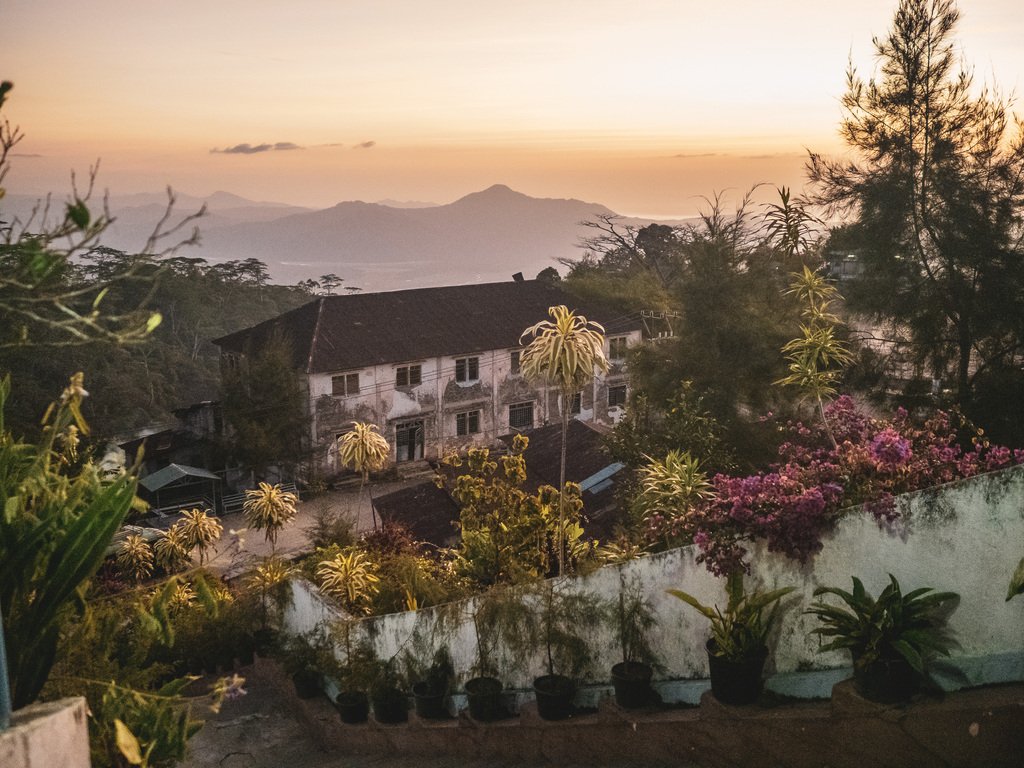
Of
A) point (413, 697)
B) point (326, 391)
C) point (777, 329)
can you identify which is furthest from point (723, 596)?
point (326, 391)

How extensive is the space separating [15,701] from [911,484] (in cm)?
414

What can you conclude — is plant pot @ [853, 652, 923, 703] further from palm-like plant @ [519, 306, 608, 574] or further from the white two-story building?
the white two-story building

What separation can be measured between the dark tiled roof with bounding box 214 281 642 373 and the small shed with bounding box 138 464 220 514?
394 centimetres

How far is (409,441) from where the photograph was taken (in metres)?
22.8

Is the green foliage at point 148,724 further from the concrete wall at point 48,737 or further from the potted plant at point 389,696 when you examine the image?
the potted plant at point 389,696

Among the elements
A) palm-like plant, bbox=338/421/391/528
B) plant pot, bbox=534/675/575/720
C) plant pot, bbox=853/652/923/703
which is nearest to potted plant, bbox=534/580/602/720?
plant pot, bbox=534/675/575/720

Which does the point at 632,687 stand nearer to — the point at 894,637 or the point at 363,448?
the point at 894,637

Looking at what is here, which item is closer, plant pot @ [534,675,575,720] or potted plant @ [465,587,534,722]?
plant pot @ [534,675,575,720]

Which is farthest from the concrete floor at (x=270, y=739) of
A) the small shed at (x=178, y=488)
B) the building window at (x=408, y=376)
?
the building window at (x=408, y=376)

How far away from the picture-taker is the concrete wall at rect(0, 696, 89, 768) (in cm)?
208

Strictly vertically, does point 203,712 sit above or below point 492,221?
below

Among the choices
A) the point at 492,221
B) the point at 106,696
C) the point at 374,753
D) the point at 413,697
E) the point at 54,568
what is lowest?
the point at 374,753

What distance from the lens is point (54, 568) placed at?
2752 millimetres

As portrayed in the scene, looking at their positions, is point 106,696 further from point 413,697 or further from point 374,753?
point 374,753
